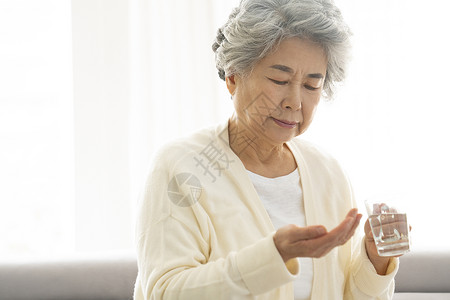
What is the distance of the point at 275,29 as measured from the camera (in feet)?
5.09

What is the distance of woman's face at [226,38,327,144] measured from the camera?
1561mm

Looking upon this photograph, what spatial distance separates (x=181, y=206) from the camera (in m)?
1.53

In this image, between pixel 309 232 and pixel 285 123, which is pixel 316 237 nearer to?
pixel 309 232

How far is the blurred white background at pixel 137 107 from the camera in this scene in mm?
3158

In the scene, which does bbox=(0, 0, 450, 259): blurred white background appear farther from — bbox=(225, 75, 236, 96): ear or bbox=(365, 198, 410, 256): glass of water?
bbox=(365, 198, 410, 256): glass of water

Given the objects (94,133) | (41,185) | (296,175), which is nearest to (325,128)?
(94,133)

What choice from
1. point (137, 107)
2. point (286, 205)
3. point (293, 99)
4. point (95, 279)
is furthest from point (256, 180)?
point (137, 107)

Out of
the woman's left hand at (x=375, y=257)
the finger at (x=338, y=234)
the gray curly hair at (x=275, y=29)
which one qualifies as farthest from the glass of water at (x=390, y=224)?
the gray curly hair at (x=275, y=29)

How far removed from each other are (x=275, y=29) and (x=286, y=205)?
1.65 feet

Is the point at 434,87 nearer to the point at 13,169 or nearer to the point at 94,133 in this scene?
the point at 94,133

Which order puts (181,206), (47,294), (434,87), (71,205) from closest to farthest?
(181,206) < (47,294) < (434,87) < (71,205)

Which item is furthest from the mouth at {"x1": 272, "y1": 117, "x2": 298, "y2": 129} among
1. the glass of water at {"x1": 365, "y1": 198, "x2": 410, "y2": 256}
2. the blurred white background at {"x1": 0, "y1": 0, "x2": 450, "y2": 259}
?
the blurred white background at {"x1": 0, "y1": 0, "x2": 450, "y2": 259}

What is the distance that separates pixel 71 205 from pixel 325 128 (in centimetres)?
151

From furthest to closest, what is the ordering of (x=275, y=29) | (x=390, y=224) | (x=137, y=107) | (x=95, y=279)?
(x=137, y=107), (x=95, y=279), (x=275, y=29), (x=390, y=224)
